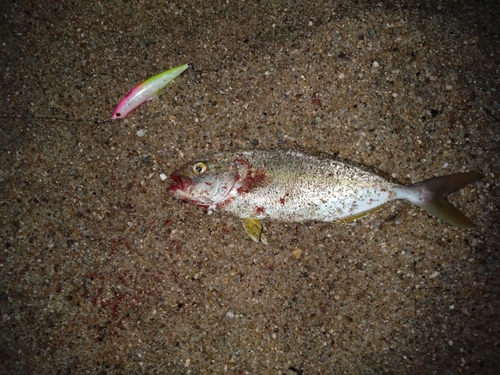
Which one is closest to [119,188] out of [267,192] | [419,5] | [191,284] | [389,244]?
[191,284]

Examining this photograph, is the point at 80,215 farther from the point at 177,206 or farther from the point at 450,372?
the point at 450,372

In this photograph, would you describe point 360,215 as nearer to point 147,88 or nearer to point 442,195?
point 442,195

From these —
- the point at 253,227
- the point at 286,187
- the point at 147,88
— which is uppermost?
the point at 147,88

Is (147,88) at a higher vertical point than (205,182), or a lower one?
higher

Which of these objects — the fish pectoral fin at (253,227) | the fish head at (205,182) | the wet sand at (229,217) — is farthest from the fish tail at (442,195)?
the fish head at (205,182)

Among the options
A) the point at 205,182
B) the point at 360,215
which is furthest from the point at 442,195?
the point at 205,182

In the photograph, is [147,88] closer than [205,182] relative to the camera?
No
